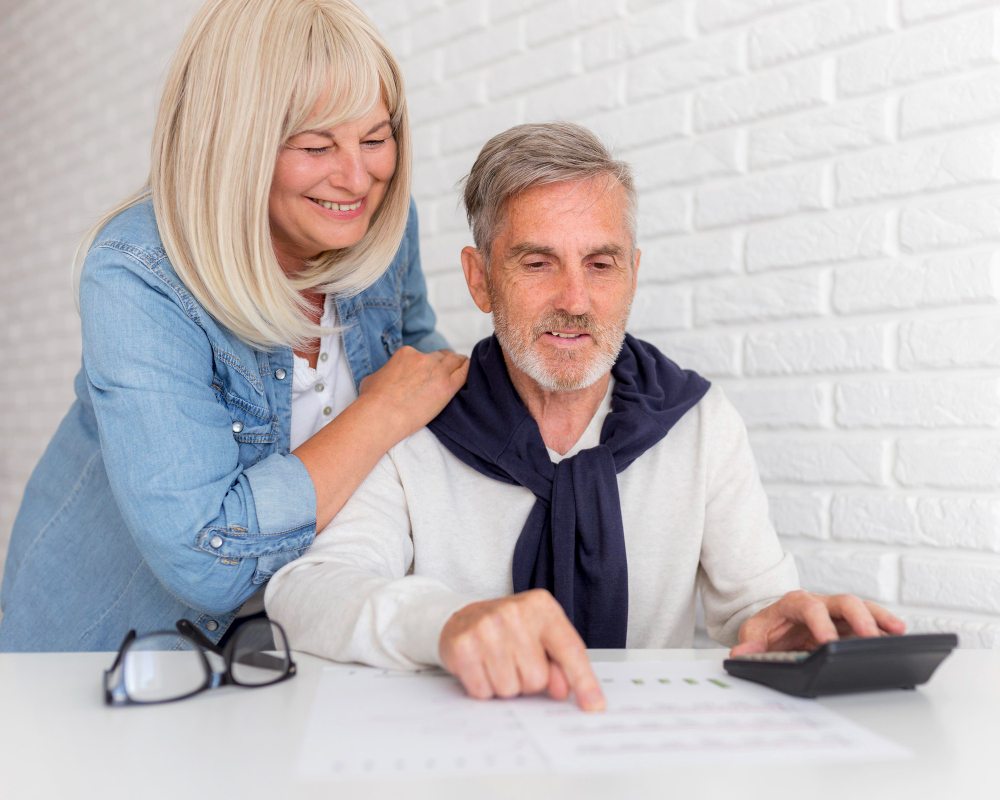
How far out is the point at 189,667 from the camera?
1.06m

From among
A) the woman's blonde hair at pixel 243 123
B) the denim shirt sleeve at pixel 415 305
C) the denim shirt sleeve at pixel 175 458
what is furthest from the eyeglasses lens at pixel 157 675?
the denim shirt sleeve at pixel 415 305

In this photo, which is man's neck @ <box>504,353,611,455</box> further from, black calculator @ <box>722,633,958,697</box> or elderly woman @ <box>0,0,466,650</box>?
black calculator @ <box>722,633,958,697</box>

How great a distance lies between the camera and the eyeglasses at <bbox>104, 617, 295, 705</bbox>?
0.97 meters

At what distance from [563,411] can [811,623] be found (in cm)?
65

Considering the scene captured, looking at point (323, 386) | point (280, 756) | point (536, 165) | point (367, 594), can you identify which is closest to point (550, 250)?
point (536, 165)

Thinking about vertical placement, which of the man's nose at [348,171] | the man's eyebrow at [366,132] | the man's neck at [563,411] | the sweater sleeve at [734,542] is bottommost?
the sweater sleeve at [734,542]

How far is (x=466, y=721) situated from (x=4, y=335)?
4027 millimetres

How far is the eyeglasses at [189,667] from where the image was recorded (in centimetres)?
97

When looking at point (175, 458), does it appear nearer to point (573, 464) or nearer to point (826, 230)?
point (573, 464)

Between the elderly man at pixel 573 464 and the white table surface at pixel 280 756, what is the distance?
476 millimetres

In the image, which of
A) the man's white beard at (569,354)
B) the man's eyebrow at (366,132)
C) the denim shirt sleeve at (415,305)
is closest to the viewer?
the man's eyebrow at (366,132)

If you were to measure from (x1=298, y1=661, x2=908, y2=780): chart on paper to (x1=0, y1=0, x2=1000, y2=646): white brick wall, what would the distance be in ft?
2.73

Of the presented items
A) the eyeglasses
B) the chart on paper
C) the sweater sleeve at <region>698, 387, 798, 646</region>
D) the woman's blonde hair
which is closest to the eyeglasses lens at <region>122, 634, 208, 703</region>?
the eyeglasses

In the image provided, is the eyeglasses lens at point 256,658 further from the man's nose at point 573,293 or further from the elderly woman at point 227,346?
the man's nose at point 573,293
